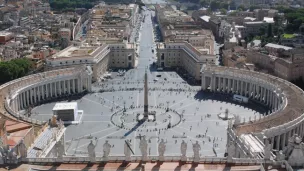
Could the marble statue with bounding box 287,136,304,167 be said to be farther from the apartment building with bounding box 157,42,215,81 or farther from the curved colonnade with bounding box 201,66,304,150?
the apartment building with bounding box 157,42,215,81

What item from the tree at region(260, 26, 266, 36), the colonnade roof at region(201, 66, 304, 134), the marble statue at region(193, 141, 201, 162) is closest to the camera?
the marble statue at region(193, 141, 201, 162)

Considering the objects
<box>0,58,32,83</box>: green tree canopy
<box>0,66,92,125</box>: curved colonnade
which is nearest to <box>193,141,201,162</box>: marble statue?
<box>0,66,92,125</box>: curved colonnade

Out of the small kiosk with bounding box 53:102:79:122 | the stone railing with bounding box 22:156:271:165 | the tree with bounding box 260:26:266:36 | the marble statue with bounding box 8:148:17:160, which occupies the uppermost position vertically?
the tree with bounding box 260:26:266:36

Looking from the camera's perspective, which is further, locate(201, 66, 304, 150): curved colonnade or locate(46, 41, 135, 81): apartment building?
locate(46, 41, 135, 81): apartment building

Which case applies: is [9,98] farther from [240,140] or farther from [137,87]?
[240,140]

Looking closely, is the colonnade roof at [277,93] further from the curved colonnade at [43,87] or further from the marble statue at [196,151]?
the curved colonnade at [43,87]

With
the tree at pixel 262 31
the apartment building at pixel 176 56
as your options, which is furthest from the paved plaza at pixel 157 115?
the tree at pixel 262 31

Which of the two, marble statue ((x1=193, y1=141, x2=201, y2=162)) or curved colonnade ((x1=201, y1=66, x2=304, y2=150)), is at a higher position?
marble statue ((x1=193, y1=141, x2=201, y2=162))

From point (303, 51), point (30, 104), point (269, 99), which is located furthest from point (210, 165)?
point (303, 51)
